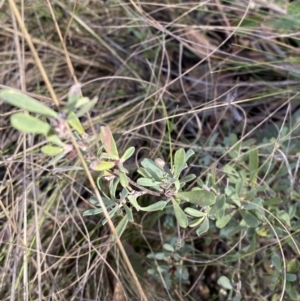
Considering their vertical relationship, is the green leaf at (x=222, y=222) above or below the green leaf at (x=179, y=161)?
below

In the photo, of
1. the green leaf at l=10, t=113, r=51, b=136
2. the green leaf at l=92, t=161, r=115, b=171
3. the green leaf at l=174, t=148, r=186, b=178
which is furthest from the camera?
the green leaf at l=174, t=148, r=186, b=178

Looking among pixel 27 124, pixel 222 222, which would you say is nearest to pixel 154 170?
pixel 222 222

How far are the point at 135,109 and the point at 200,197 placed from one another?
51 cm

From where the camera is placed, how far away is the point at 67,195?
1151mm

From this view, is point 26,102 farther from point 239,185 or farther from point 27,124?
point 239,185

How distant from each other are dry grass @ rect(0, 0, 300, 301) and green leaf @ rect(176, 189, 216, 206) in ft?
0.75

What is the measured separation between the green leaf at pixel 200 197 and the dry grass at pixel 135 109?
9.0 inches

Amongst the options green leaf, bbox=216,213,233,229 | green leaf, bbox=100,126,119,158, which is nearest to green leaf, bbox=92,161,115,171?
green leaf, bbox=100,126,119,158

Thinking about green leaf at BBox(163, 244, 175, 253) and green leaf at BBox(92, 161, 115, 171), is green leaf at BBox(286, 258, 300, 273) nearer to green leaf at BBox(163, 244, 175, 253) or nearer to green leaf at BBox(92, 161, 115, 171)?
green leaf at BBox(163, 244, 175, 253)

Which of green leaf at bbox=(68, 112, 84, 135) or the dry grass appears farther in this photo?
the dry grass

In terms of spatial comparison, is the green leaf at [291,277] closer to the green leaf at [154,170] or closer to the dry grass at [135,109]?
the dry grass at [135,109]

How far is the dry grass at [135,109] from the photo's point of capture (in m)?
1.04

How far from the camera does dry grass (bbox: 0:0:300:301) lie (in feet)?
3.41

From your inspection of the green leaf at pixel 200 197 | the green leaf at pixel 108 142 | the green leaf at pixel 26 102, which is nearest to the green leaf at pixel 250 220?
the green leaf at pixel 200 197
